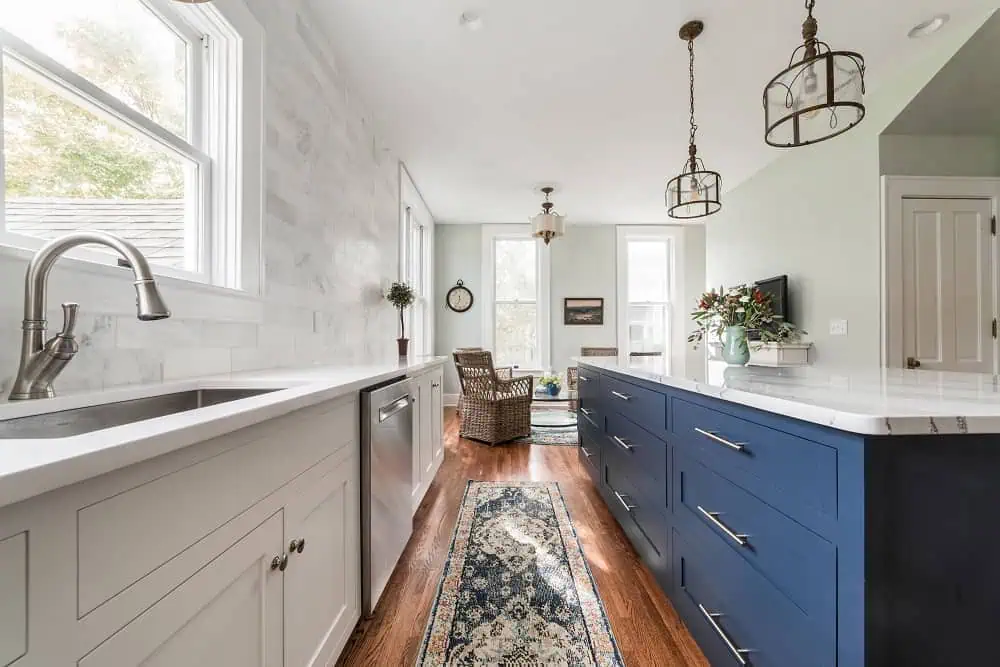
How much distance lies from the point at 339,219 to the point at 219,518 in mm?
2281

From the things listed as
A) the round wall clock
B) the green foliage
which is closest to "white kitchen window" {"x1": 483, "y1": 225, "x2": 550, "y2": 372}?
the round wall clock

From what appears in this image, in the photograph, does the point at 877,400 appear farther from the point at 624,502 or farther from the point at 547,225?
the point at 547,225

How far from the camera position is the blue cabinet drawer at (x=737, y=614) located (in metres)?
0.87

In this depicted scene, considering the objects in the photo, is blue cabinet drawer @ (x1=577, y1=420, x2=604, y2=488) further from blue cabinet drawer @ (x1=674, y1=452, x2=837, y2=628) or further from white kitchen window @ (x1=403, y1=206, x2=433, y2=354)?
white kitchen window @ (x1=403, y1=206, x2=433, y2=354)

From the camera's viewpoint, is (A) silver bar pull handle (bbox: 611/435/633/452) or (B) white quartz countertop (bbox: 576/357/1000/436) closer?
(B) white quartz countertop (bbox: 576/357/1000/436)

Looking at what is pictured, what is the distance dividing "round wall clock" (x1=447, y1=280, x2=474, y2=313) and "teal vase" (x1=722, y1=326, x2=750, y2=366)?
5.16 meters

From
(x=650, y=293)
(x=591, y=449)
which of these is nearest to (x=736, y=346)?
(x=591, y=449)

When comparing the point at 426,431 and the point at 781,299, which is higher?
the point at 781,299

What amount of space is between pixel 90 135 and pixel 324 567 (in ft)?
4.50

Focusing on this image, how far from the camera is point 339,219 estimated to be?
2.67 meters

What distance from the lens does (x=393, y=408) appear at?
1708 mm

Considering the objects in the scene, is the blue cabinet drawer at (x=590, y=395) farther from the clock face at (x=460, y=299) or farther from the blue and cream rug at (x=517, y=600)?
the clock face at (x=460, y=299)

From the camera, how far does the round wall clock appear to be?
6754 millimetres

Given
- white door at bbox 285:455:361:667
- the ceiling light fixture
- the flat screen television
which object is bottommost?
white door at bbox 285:455:361:667
